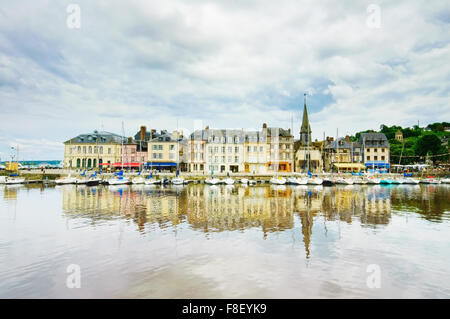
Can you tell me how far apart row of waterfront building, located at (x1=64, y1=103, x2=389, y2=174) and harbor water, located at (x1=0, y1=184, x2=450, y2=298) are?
1785 inches

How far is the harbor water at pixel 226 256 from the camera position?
7785mm

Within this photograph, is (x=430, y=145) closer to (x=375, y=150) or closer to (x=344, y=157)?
(x=375, y=150)

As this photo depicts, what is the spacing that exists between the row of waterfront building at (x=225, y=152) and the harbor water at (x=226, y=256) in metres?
45.3

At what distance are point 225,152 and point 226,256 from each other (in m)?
53.2

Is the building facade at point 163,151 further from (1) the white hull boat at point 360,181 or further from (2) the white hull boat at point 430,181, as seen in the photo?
(2) the white hull boat at point 430,181

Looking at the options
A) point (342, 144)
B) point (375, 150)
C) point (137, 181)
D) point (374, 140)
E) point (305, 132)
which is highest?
point (305, 132)

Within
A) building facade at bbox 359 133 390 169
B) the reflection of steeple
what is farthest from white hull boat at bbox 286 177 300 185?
building facade at bbox 359 133 390 169

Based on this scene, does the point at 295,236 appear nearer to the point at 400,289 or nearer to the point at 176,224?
the point at 400,289

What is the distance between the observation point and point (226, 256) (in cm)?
1041

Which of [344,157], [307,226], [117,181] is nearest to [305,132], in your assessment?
[344,157]

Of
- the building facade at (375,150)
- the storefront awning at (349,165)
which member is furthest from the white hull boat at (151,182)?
the building facade at (375,150)

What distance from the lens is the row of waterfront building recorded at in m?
63.3

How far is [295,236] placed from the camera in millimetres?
13117

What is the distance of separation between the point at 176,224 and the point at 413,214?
1772cm
